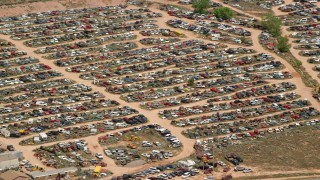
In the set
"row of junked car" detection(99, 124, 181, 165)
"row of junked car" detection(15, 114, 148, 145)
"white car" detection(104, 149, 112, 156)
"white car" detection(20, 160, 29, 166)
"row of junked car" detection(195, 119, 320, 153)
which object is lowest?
"row of junked car" detection(195, 119, 320, 153)

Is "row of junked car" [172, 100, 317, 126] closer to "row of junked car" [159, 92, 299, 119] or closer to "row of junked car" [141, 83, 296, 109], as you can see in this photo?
"row of junked car" [159, 92, 299, 119]

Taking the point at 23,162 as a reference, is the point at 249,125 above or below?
below

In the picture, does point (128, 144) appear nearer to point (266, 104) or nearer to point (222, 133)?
point (222, 133)

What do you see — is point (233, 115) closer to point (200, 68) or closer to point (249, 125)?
point (249, 125)

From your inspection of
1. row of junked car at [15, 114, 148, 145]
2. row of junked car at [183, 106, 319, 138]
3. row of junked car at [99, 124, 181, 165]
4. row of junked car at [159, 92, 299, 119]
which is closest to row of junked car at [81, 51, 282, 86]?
row of junked car at [159, 92, 299, 119]

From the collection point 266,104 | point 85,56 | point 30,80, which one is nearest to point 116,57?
point 85,56

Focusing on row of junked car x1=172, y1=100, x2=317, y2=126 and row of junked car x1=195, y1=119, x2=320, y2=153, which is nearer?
row of junked car x1=195, y1=119, x2=320, y2=153

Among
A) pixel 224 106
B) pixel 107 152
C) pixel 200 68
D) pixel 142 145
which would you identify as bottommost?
pixel 142 145

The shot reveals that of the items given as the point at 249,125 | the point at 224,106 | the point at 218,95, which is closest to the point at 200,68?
the point at 218,95

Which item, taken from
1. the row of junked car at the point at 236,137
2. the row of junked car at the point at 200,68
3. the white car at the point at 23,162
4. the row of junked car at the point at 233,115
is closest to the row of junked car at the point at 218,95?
the row of junked car at the point at 233,115

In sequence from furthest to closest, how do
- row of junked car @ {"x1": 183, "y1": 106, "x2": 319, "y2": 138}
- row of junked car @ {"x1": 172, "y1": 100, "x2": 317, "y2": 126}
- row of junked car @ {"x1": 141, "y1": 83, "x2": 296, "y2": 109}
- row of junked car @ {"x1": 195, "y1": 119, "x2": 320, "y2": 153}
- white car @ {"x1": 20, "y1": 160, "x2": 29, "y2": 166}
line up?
row of junked car @ {"x1": 141, "y1": 83, "x2": 296, "y2": 109}
row of junked car @ {"x1": 172, "y1": 100, "x2": 317, "y2": 126}
row of junked car @ {"x1": 183, "y1": 106, "x2": 319, "y2": 138}
row of junked car @ {"x1": 195, "y1": 119, "x2": 320, "y2": 153}
white car @ {"x1": 20, "y1": 160, "x2": 29, "y2": 166}

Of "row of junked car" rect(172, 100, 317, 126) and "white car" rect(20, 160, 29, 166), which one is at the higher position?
"white car" rect(20, 160, 29, 166)

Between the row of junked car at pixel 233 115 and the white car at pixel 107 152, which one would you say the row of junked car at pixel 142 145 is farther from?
the row of junked car at pixel 233 115
